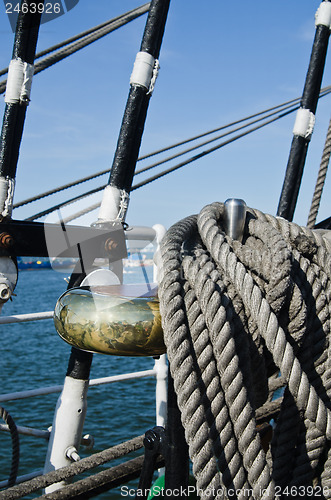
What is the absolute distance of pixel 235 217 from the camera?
1043mm

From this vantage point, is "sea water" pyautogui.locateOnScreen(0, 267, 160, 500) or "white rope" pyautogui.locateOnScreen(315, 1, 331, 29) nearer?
"white rope" pyautogui.locateOnScreen(315, 1, 331, 29)

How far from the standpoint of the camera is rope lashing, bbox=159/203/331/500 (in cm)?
83

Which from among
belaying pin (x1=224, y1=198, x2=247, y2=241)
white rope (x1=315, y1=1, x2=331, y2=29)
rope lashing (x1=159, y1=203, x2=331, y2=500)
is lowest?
rope lashing (x1=159, y1=203, x2=331, y2=500)

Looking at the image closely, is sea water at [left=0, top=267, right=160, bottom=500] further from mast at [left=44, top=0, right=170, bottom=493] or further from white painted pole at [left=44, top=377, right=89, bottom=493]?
white painted pole at [left=44, top=377, right=89, bottom=493]

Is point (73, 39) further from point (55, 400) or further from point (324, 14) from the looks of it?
point (55, 400)

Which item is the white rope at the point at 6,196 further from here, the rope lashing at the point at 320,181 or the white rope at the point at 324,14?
the white rope at the point at 324,14

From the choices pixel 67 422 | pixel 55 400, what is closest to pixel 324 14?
pixel 67 422

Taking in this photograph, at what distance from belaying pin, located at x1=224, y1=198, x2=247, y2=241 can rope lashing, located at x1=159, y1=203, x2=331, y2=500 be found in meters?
0.03

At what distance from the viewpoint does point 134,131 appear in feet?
8.56

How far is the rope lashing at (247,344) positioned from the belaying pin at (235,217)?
0.03 metres

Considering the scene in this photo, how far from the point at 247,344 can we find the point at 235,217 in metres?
0.29

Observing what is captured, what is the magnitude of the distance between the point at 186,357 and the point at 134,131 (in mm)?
1978

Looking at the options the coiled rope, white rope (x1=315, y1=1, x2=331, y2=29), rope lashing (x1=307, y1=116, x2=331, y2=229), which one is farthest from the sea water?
white rope (x1=315, y1=1, x2=331, y2=29)

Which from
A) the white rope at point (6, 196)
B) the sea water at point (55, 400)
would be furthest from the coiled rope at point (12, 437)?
the white rope at point (6, 196)
